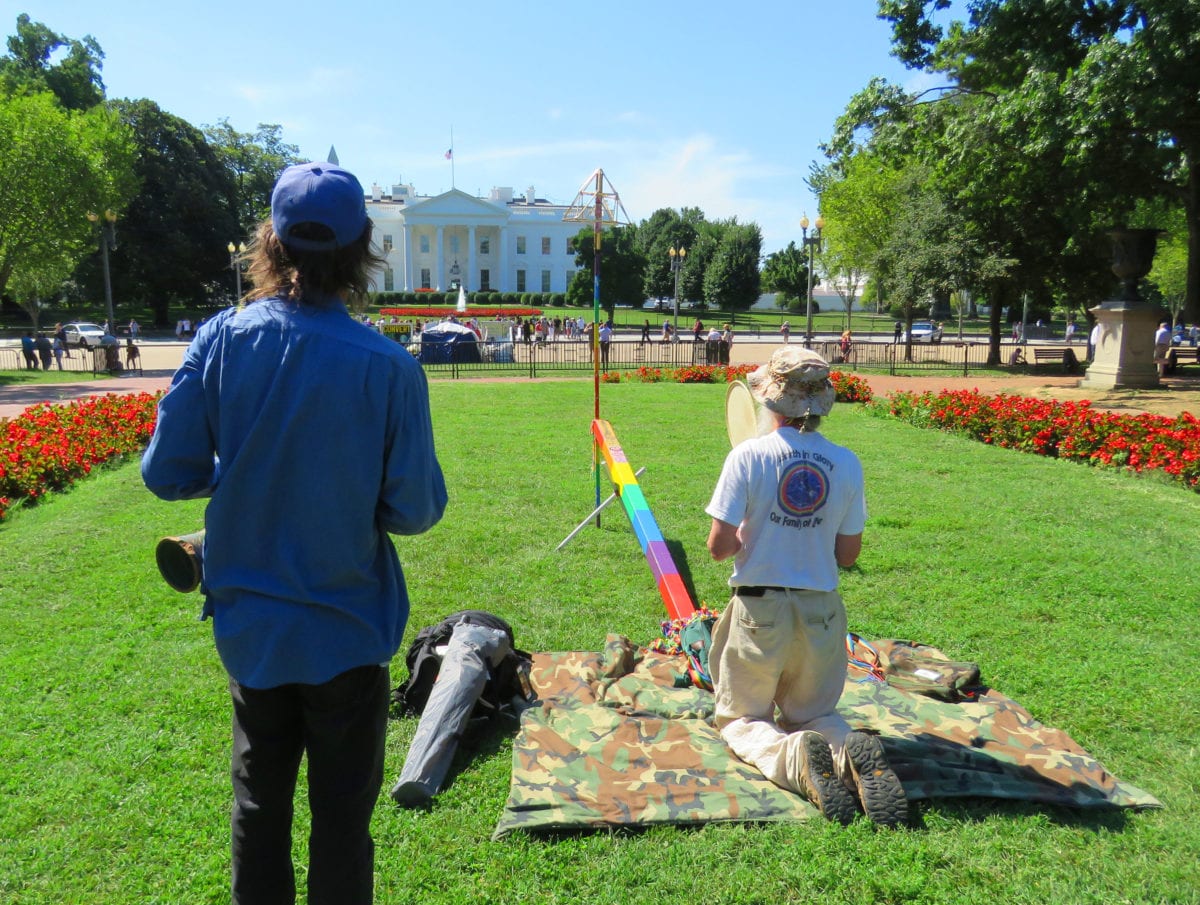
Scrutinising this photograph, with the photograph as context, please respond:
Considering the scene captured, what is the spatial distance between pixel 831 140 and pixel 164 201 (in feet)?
158

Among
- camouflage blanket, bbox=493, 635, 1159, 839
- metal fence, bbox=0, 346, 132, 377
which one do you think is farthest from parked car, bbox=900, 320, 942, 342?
camouflage blanket, bbox=493, 635, 1159, 839

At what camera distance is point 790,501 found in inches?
135

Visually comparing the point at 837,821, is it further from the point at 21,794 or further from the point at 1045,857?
the point at 21,794

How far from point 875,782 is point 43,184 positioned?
28.4 meters

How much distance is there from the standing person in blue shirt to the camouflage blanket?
1.39 metres

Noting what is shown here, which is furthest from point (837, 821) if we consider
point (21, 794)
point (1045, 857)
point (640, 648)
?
point (21, 794)

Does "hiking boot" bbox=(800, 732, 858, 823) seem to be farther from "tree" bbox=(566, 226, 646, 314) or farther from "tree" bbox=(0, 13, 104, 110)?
"tree" bbox=(566, 226, 646, 314)

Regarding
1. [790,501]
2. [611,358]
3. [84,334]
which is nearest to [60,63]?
[84,334]

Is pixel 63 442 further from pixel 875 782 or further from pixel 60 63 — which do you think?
pixel 60 63

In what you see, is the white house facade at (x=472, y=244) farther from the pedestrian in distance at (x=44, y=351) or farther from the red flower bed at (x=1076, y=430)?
the red flower bed at (x=1076, y=430)

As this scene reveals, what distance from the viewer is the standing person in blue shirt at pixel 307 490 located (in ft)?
6.41

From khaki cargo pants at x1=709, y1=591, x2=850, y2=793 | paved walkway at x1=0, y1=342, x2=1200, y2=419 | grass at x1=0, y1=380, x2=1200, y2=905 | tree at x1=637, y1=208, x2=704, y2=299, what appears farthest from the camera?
tree at x1=637, y1=208, x2=704, y2=299

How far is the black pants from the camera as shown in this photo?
2057mm

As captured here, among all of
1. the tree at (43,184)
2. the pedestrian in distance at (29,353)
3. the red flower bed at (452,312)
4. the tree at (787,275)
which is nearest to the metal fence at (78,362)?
the pedestrian in distance at (29,353)
